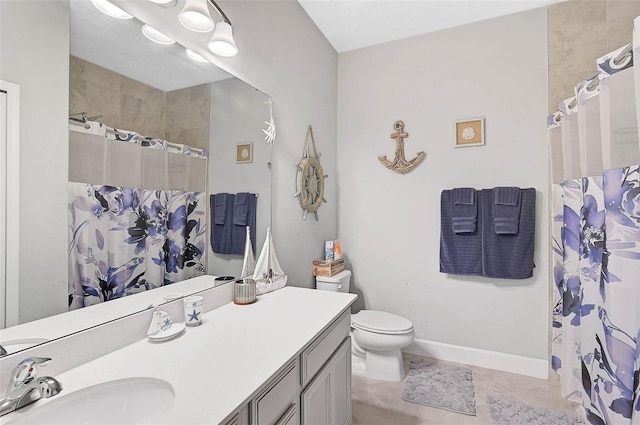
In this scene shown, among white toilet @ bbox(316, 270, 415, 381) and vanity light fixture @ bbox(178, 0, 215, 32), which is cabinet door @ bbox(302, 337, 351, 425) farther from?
vanity light fixture @ bbox(178, 0, 215, 32)

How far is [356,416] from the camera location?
1.83 m

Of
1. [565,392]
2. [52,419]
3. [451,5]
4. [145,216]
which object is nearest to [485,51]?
[451,5]

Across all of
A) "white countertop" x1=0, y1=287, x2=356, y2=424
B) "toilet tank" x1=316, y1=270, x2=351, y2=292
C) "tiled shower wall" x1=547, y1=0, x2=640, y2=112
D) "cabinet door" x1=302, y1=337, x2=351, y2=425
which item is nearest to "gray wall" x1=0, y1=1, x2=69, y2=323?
"white countertop" x1=0, y1=287, x2=356, y2=424

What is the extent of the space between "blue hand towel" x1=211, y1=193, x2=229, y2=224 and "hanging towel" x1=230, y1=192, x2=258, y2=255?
0.22ft

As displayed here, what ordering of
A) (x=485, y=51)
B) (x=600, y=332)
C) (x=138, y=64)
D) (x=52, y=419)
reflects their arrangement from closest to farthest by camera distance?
1. (x=52, y=419)
2. (x=138, y=64)
3. (x=600, y=332)
4. (x=485, y=51)

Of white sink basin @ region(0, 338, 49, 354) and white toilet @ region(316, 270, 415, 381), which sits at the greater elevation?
white sink basin @ region(0, 338, 49, 354)

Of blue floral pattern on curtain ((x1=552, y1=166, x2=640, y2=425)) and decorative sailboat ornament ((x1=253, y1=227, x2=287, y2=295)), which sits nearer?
blue floral pattern on curtain ((x1=552, y1=166, x2=640, y2=425))

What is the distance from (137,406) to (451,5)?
2895 mm

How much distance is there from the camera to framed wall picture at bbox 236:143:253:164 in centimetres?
159

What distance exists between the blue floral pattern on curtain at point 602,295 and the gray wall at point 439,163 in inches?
19.0

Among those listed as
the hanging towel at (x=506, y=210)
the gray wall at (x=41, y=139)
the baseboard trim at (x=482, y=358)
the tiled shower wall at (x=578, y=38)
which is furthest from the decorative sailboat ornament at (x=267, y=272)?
the tiled shower wall at (x=578, y=38)

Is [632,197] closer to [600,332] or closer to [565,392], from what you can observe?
[600,332]

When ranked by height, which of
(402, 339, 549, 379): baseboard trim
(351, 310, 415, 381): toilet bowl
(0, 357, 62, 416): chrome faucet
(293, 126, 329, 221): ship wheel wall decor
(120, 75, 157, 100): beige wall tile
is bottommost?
(402, 339, 549, 379): baseboard trim

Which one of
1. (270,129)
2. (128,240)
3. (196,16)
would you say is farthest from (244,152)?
(128,240)
